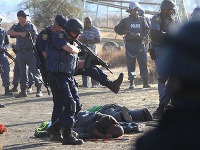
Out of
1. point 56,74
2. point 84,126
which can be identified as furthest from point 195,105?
point 84,126

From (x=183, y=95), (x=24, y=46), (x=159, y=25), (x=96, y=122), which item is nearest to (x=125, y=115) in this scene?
(x=96, y=122)

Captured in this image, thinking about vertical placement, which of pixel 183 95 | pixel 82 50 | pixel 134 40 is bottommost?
pixel 183 95

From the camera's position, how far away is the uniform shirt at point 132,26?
48.1 ft

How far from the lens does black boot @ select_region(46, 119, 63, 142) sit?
8.16 metres

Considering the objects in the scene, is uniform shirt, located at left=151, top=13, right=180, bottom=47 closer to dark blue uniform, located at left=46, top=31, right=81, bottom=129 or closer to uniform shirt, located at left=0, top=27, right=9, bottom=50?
dark blue uniform, located at left=46, top=31, right=81, bottom=129

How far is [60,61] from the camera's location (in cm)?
785

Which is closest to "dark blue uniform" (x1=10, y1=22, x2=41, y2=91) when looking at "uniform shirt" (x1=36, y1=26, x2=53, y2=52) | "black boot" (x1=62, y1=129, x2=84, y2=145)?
"uniform shirt" (x1=36, y1=26, x2=53, y2=52)

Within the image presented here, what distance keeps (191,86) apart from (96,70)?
6657 millimetres

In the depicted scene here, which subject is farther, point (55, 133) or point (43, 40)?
point (43, 40)

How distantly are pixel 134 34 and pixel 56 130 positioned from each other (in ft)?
22.6

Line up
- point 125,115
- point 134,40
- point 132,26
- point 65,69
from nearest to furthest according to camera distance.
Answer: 1. point 65,69
2. point 125,115
3. point 132,26
4. point 134,40

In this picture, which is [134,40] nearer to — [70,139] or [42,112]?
[42,112]

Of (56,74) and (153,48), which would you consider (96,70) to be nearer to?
(56,74)

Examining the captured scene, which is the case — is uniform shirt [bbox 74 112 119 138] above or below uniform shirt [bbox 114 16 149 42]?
below
